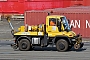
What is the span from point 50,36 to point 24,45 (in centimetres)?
186

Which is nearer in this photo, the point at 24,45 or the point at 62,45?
the point at 62,45

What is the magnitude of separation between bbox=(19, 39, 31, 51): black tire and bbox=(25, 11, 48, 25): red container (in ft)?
43.0

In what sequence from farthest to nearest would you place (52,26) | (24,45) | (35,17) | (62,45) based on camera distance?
(35,17)
(24,45)
(52,26)
(62,45)

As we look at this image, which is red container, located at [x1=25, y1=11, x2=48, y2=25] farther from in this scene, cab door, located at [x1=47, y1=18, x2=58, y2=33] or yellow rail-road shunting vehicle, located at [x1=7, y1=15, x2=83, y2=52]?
cab door, located at [x1=47, y1=18, x2=58, y2=33]

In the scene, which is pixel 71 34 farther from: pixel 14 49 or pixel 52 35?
pixel 14 49

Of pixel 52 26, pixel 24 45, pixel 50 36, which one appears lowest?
pixel 24 45

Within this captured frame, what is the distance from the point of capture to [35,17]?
129 feet

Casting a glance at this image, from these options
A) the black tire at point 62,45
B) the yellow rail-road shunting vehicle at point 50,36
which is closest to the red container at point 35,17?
the yellow rail-road shunting vehicle at point 50,36

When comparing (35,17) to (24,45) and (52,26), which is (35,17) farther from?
(52,26)

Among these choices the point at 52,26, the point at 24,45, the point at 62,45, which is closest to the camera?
the point at 62,45

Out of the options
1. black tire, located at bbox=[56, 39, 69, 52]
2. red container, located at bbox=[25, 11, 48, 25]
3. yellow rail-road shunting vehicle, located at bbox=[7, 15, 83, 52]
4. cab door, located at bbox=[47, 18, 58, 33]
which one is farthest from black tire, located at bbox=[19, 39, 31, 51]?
red container, located at bbox=[25, 11, 48, 25]

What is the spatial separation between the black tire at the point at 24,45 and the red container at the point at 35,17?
13.1 meters

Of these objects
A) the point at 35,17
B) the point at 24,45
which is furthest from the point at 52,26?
the point at 35,17

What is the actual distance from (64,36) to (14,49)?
3.85 m
